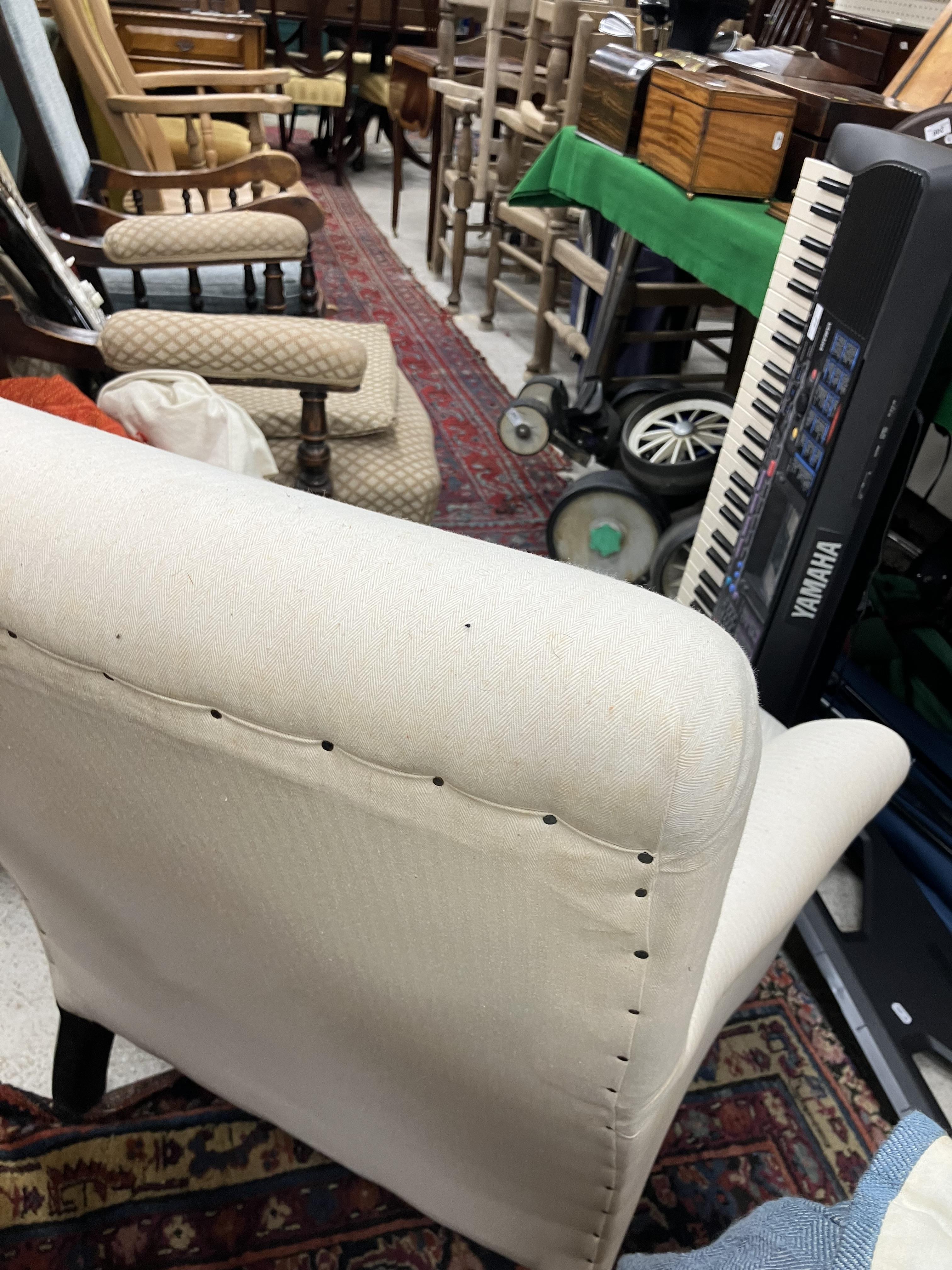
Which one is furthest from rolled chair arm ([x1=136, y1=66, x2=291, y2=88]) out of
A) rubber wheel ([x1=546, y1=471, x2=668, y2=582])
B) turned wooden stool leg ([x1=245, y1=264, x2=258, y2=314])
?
rubber wheel ([x1=546, y1=471, x2=668, y2=582])

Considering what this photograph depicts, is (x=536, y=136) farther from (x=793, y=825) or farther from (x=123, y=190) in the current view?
(x=793, y=825)

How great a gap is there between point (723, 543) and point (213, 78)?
231cm

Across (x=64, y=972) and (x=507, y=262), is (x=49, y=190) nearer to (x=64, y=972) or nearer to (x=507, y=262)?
(x=64, y=972)

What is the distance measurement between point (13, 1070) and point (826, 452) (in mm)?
1350

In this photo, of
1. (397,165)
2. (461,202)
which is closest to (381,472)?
(461,202)

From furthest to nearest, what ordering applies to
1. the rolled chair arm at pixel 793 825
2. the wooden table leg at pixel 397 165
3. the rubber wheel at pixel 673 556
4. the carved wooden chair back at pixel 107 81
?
the wooden table leg at pixel 397 165 → the carved wooden chair back at pixel 107 81 → the rubber wheel at pixel 673 556 → the rolled chair arm at pixel 793 825

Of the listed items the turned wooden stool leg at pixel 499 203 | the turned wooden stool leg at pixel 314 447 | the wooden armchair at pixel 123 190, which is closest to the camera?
the turned wooden stool leg at pixel 314 447

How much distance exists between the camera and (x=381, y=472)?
1731 mm

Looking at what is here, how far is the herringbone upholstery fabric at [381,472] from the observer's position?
5.61 ft

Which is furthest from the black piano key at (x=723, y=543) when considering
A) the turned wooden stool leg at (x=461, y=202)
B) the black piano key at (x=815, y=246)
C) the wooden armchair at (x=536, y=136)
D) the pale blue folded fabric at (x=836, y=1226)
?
the turned wooden stool leg at (x=461, y=202)

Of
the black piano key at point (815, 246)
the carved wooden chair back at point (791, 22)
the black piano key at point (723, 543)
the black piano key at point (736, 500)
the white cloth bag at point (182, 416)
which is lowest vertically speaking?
the black piano key at point (723, 543)

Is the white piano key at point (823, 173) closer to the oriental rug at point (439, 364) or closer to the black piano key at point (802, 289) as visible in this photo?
the black piano key at point (802, 289)

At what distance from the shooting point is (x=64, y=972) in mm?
917

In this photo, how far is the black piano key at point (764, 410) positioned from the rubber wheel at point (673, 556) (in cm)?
31
